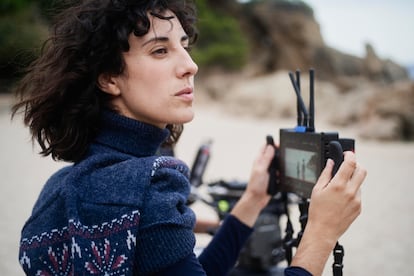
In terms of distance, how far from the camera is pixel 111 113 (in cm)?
124

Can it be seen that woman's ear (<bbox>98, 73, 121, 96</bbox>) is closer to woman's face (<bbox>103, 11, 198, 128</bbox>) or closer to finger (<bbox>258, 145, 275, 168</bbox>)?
woman's face (<bbox>103, 11, 198, 128</bbox>)

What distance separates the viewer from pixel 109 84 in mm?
1257

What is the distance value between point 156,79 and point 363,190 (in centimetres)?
634

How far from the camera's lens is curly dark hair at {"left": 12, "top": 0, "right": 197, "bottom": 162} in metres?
1.21

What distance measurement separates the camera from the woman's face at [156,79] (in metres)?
1.22

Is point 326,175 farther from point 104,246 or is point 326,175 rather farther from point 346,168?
point 104,246

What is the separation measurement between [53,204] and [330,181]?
0.69 metres

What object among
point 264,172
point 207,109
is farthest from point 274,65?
point 264,172

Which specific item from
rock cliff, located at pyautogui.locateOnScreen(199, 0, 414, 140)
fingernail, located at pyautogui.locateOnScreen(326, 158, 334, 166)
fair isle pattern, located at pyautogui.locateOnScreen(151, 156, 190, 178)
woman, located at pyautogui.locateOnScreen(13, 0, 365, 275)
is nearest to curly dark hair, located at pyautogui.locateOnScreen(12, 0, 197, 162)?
woman, located at pyautogui.locateOnScreen(13, 0, 365, 275)

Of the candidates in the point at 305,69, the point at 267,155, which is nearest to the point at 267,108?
the point at 305,69

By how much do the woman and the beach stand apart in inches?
20.6

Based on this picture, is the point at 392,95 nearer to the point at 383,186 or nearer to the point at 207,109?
the point at 383,186

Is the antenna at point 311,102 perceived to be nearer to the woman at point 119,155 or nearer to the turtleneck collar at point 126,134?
the woman at point 119,155

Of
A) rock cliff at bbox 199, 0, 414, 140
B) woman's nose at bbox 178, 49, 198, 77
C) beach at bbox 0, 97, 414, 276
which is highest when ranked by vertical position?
rock cliff at bbox 199, 0, 414, 140
